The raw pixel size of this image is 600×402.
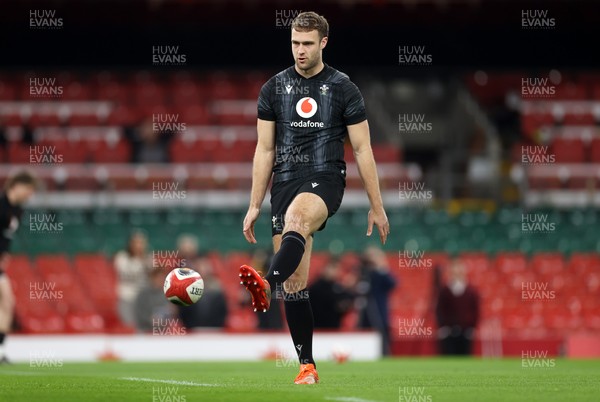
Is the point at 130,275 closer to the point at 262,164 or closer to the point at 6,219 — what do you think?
the point at 6,219

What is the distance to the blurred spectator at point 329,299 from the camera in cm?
1878

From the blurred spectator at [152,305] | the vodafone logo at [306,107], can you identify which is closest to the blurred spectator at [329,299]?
the blurred spectator at [152,305]

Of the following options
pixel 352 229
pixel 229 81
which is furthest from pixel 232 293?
pixel 229 81

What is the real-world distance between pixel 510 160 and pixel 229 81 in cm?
737

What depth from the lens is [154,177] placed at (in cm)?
2566

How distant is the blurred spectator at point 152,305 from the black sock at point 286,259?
35.2ft

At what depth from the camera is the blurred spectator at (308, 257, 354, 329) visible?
18.8 metres

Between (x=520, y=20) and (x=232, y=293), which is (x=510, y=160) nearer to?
(x=520, y=20)

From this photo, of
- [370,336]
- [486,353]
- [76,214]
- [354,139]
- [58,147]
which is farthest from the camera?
[58,147]

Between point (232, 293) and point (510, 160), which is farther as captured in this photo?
point (510, 160)

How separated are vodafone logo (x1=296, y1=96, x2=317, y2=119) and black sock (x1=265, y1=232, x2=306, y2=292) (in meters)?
0.97

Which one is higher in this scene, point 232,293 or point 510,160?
point 510,160

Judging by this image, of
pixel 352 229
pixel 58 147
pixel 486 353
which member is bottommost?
pixel 486 353

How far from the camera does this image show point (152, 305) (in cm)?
1911
